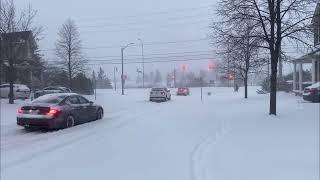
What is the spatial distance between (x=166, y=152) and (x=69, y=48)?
3761 cm

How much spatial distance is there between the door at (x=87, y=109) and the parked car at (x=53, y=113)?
19 centimetres

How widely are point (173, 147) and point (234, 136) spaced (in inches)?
112

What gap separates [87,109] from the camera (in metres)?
17.6

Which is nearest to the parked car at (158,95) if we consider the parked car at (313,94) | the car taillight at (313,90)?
the parked car at (313,94)

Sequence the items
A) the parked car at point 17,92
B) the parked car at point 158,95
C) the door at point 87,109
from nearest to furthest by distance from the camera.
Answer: the door at point 87,109 < the parked car at point 17,92 < the parked car at point 158,95

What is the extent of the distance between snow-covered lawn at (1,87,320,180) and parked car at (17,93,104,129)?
48 centimetres

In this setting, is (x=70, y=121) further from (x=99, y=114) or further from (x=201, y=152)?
(x=201, y=152)

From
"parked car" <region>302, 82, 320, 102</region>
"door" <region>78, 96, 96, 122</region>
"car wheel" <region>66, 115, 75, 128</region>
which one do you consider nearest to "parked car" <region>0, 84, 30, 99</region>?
"door" <region>78, 96, 96, 122</region>

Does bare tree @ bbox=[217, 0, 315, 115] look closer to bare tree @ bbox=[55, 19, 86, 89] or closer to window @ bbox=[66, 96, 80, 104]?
window @ bbox=[66, 96, 80, 104]

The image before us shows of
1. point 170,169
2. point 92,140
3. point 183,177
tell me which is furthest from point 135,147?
point 183,177

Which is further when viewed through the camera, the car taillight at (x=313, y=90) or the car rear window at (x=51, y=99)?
the car taillight at (x=313, y=90)

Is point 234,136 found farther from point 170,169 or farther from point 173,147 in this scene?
point 170,169

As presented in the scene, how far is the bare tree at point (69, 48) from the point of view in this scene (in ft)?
152

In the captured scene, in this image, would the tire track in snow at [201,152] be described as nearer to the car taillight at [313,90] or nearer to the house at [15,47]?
the car taillight at [313,90]
